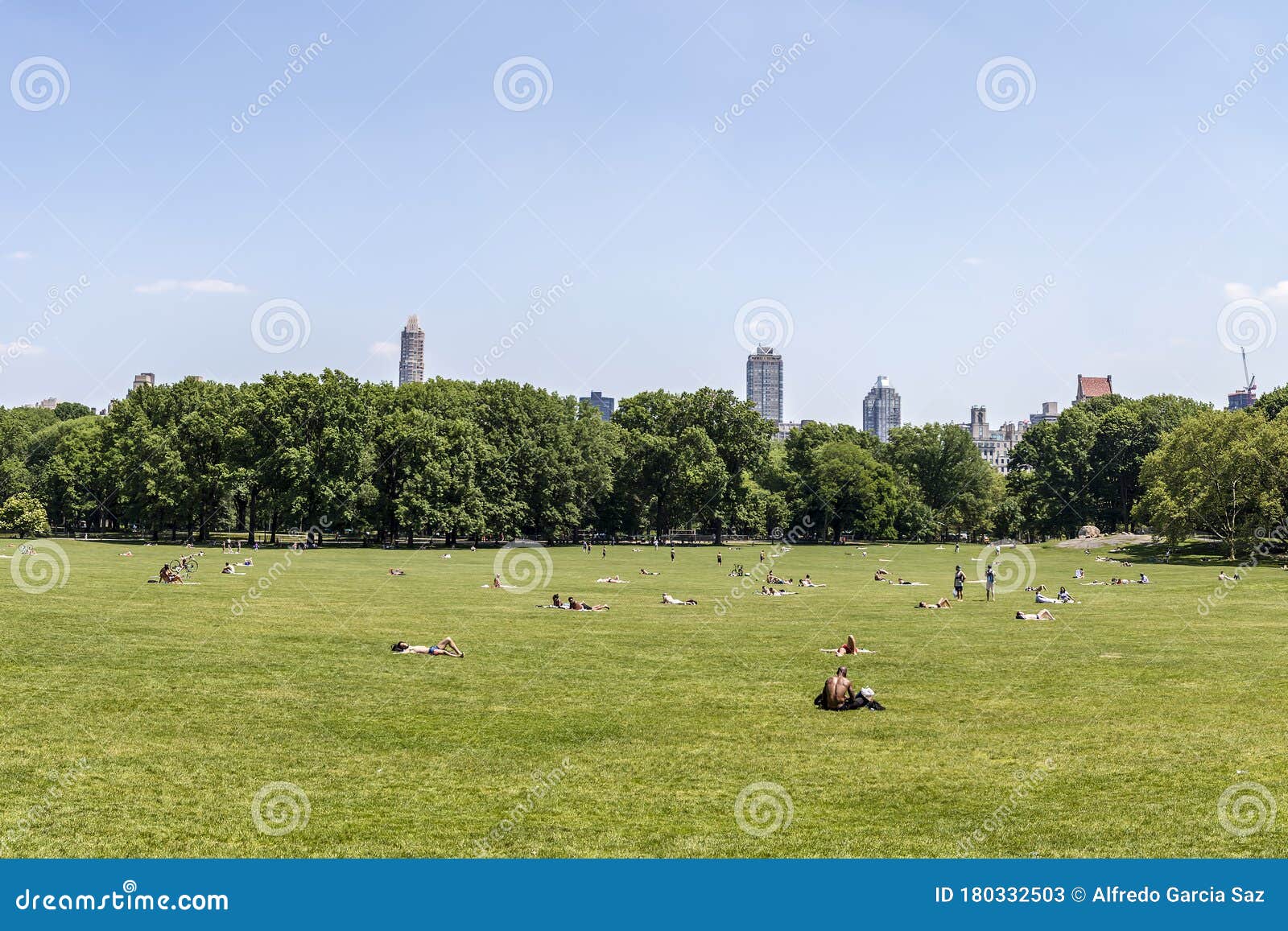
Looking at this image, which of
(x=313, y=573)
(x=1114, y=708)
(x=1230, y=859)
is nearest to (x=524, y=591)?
(x=313, y=573)

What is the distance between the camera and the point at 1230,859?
1260 centimetres

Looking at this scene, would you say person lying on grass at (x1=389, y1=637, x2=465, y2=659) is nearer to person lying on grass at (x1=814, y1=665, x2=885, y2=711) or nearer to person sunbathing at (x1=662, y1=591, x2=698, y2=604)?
person lying on grass at (x1=814, y1=665, x2=885, y2=711)

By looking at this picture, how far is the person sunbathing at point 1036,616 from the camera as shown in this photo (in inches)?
1524

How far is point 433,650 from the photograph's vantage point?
27750mm

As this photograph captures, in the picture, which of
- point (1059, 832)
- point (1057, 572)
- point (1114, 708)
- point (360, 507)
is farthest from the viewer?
point (360, 507)

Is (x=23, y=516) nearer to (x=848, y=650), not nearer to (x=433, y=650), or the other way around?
(x=433, y=650)

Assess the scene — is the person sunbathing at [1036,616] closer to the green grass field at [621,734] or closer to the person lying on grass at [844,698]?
the green grass field at [621,734]

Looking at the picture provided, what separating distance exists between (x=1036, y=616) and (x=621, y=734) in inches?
1003

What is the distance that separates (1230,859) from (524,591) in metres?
38.8

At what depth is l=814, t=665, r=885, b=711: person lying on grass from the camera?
69.8ft

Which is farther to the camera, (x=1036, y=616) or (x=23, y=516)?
(x=23, y=516)

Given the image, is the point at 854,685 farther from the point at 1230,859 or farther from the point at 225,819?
the point at 225,819

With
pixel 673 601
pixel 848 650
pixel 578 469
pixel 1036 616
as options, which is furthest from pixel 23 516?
pixel 848 650

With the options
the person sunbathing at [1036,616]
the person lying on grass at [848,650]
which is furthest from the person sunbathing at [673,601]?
the person lying on grass at [848,650]
